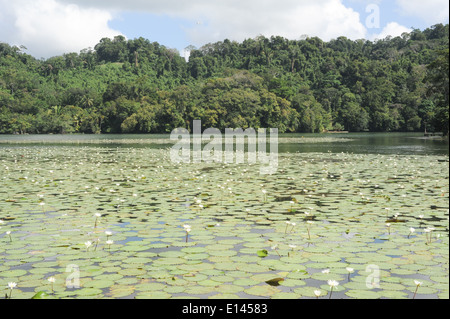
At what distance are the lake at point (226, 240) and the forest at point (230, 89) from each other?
53308 millimetres

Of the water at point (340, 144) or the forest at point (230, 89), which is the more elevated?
the forest at point (230, 89)

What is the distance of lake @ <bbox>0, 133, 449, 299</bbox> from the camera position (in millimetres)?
4094

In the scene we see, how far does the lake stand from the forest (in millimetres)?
53308

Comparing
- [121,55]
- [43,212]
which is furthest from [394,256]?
[121,55]

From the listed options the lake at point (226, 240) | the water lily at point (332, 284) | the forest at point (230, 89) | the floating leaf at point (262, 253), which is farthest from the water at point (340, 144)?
the forest at point (230, 89)

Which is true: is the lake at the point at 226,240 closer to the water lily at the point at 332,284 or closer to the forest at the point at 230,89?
the water lily at the point at 332,284

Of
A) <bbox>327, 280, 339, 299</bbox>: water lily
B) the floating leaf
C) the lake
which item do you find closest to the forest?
the lake

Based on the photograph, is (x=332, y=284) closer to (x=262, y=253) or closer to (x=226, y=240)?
(x=262, y=253)

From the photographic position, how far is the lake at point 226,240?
4094 mm

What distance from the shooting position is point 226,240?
5.67 meters

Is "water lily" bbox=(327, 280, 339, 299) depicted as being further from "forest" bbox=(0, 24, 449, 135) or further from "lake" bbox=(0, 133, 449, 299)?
"forest" bbox=(0, 24, 449, 135)

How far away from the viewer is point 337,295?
12.8 ft
